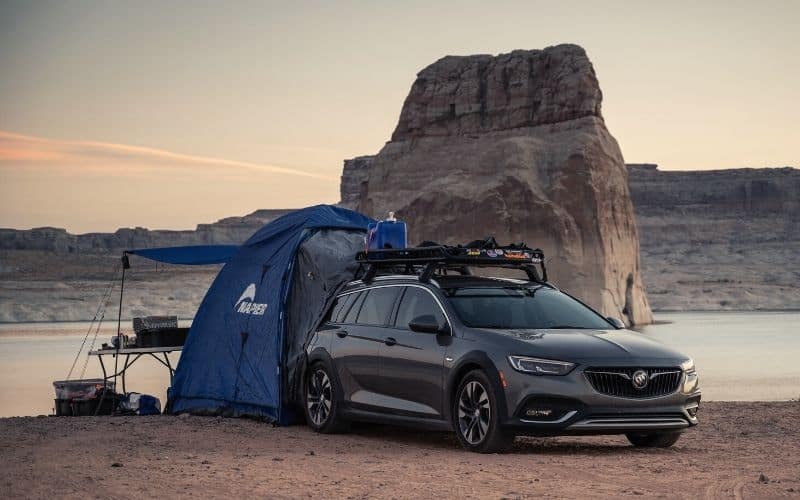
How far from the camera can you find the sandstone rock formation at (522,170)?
84500 mm

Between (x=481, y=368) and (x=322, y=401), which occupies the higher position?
(x=481, y=368)

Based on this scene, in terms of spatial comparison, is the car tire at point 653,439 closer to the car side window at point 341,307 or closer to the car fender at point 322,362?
the car fender at point 322,362

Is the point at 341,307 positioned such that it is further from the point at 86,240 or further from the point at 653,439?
the point at 86,240

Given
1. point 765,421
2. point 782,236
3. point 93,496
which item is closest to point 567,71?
point 782,236

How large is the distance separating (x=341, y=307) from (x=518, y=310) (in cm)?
242

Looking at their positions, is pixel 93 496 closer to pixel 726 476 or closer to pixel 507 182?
pixel 726 476

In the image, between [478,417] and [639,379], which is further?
[478,417]

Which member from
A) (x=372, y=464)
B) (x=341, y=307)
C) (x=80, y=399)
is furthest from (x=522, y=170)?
(x=372, y=464)

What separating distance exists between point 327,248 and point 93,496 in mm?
7378

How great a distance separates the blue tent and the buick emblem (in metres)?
4.43

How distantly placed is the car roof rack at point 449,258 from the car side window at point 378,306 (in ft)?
1.01

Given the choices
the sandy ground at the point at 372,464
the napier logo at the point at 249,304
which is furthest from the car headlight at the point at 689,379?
the napier logo at the point at 249,304

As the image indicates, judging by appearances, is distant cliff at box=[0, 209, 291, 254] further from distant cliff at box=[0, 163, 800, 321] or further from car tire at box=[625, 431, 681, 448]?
car tire at box=[625, 431, 681, 448]

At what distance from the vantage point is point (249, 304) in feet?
51.6
